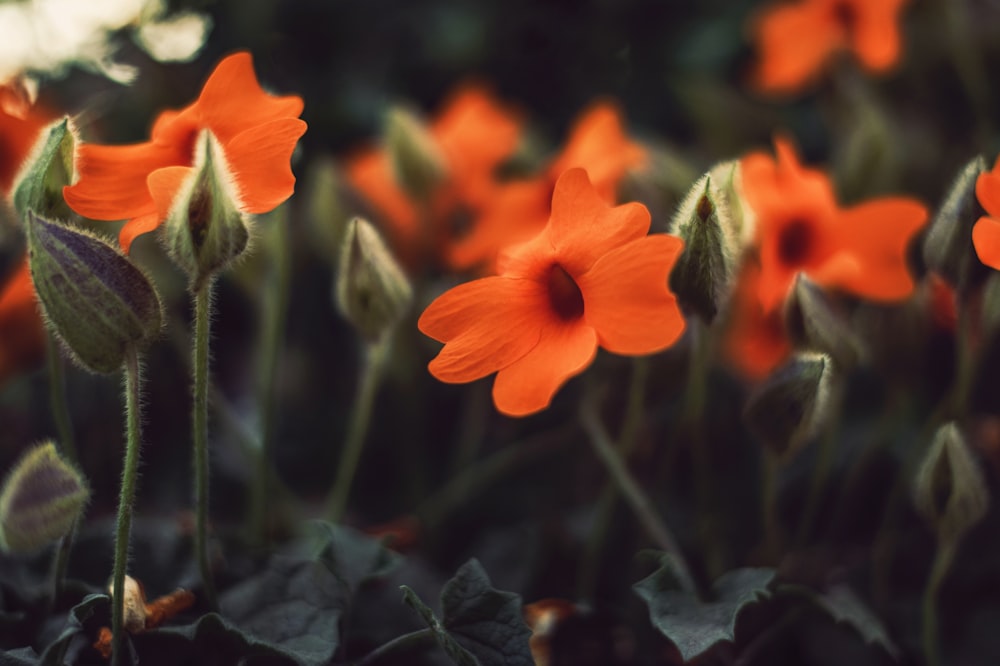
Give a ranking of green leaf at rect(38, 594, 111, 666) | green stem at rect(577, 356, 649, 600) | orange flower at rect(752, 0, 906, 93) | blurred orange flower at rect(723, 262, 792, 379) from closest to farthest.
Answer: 1. green leaf at rect(38, 594, 111, 666)
2. green stem at rect(577, 356, 649, 600)
3. blurred orange flower at rect(723, 262, 792, 379)
4. orange flower at rect(752, 0, 906, 93)

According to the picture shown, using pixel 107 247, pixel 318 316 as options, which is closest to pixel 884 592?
pixel 107 247

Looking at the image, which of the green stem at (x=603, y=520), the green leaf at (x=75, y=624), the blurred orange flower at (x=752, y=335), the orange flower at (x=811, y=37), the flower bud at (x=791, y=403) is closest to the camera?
the green leaf at (x=75, y=624)

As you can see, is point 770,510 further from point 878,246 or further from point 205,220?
point 205,220

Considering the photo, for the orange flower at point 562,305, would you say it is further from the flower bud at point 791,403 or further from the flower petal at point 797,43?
the flower petal at point 797,43

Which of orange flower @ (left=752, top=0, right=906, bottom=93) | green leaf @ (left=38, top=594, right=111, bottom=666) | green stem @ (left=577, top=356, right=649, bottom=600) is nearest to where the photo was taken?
green leaf @ (left=38, top=594, right=111, bottom=666)

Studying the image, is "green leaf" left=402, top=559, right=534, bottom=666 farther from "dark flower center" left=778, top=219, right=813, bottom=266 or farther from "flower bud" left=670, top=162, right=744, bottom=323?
"dark flower center" left=778, top=219, right=813, bottom=266

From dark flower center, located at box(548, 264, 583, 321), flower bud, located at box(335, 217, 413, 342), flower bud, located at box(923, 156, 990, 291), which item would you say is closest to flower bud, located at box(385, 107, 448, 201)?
flower bud, located at box(335, 217, 413, 342)

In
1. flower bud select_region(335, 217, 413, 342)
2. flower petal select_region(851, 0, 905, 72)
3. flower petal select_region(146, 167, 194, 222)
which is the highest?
flower petal select_region(146, 167, 194, 222)

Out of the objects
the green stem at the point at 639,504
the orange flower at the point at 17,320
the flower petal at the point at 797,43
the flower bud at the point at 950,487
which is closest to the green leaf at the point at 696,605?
the green stem at the point at 639,504
